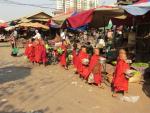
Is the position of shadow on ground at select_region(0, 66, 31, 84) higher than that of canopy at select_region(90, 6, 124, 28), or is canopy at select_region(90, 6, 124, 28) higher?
canopy at select_region(90, 6, 124, 28)

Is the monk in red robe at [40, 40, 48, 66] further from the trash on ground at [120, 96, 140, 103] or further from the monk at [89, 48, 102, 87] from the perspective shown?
the trash on ground at [120, 96, 140, 103]

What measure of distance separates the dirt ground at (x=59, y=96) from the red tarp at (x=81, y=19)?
2.03 m

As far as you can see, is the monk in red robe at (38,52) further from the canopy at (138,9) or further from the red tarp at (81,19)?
the canopy at (138,9)

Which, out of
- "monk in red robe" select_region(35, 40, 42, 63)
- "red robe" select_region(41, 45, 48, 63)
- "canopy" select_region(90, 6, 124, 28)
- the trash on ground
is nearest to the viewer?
the trash on ground

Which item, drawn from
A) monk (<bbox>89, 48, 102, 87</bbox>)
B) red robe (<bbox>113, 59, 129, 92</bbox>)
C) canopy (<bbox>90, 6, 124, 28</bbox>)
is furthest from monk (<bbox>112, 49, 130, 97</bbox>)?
canopy (<bbox>90, 6, 124, 28</bbox>)

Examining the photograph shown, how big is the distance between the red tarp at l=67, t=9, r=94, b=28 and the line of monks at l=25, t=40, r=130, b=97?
37.4 inches

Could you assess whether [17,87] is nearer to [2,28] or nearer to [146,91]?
[146,91]

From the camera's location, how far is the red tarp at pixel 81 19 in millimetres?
12875

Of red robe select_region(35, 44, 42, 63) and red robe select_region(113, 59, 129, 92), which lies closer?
red robe select_region(113, 59, 129, 92)

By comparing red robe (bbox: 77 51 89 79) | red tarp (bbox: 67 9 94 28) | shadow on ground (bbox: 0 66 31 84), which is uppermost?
red tarp (bbox: 67 9 94 28)

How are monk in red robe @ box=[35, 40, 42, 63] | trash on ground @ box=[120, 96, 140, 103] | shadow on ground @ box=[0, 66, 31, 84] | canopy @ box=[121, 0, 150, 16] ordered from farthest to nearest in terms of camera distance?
monk in red robe @ box=[35, 40, 42, 63], shadow on ground @ box=[0, 66, 31, 84], canopy @ box=[121, 0, 150, 16], trash on ground @ box=[120, 96, 140, 103]

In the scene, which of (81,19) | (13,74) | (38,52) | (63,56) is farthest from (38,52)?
(81,19)

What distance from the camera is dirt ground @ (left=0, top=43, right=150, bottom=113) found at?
348 inches

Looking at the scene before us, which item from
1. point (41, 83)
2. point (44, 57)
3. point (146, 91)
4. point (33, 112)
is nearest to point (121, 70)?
point (146, 91)
